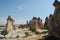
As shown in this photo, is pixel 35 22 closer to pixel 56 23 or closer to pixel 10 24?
pixel 10 24

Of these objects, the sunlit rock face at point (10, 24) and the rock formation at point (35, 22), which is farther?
the rock formation at point (35, 22)

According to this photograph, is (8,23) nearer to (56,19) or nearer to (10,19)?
(10,19)

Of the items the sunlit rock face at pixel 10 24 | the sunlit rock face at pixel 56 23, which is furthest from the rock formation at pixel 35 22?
the sunlit rock face at pixel 56 23

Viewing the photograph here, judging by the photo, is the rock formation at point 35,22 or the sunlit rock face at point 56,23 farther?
the rock formation at point 35,22

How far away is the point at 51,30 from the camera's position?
35688 mm

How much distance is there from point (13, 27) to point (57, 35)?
1185 inches

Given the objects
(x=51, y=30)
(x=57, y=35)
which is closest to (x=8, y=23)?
(x=51, y=30)

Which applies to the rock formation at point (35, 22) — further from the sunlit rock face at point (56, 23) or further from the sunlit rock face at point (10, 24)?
the sunlit rock face at point (56, 23)

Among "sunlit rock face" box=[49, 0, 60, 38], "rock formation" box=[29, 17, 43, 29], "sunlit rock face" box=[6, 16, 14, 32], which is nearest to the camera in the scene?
"sunlit rock face" box=[49, 0, 60, 38]

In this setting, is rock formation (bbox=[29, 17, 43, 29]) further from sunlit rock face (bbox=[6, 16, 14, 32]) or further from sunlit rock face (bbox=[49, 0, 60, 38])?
sunlit rock face (bbox=[49, 0, 60, 38])

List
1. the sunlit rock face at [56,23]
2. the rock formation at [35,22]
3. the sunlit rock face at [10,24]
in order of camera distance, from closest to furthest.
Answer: the sunlit rock face at [56,23]
the sunlit rock face at [10,24]
the rock formation at [35,22]

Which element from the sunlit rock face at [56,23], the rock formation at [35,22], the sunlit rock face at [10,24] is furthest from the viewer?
the rock formation at [35,22]

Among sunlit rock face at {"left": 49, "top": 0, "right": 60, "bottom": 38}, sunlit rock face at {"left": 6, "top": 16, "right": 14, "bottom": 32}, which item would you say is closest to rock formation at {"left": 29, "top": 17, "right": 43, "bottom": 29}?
sunlit rock face at {"left": 6, "top": 16, "right": 14, "bottom": 32}

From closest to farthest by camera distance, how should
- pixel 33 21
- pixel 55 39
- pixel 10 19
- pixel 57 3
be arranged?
pixel 55 39 < pixel 57 3 < pixel 10 19 < pixel 33 21
